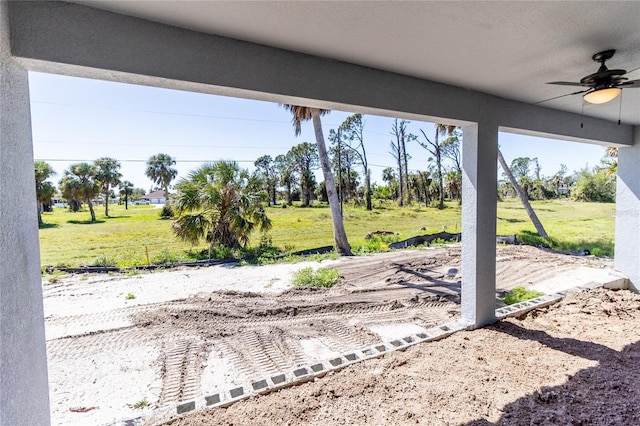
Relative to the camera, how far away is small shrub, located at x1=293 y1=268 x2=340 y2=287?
16.0ft

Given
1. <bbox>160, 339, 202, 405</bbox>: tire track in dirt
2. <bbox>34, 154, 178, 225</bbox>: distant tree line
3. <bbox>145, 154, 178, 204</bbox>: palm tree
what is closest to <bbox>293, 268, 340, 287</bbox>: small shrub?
<bbox>160, 339, 202, 405</bbox>: tire track in dirt

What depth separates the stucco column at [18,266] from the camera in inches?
39.8

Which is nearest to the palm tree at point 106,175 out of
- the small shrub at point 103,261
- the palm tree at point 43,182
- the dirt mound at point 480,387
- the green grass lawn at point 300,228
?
the green grass lawn at point 300,228

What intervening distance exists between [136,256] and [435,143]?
12.4 metres

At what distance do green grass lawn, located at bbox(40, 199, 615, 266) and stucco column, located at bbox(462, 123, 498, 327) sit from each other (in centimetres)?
608

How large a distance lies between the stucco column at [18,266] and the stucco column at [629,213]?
5958 mm

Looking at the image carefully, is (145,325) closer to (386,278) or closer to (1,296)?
(1,296)

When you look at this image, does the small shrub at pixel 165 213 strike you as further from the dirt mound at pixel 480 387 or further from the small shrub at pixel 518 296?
the small shrub at pixel 518 296

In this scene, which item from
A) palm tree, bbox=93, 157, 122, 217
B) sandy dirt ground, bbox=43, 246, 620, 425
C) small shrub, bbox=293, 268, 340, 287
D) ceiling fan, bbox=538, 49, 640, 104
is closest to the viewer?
ceiling fan, bbox=538, 49, 640, 104

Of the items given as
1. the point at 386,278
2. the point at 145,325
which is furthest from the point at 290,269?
the point at 145,325

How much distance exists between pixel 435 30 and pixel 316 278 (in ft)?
13.6

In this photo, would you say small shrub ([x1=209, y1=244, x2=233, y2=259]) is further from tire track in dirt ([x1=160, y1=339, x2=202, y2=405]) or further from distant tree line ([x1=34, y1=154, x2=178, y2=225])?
tire track in dirt ([x1=160, y1=339, x2=202, y2=405])

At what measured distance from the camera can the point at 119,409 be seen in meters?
2.01

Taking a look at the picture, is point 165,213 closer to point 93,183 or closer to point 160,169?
point 160,169
